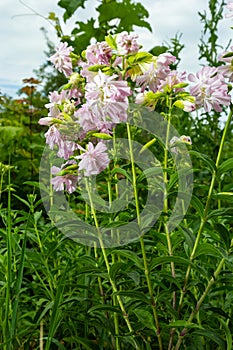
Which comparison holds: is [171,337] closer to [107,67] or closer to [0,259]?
[0,259]

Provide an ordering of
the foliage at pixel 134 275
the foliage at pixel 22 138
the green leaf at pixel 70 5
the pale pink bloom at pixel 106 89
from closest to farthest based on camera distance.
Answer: the pale pink bloom at pixel 106 89
the foliage at pixel 134 275
the green leaf at pixel 70 5
the foliage at pixel 22 138

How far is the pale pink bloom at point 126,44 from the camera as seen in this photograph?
A: 1.10m

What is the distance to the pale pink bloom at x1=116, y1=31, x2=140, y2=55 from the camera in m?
1.10

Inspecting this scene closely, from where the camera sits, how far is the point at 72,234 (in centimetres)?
126

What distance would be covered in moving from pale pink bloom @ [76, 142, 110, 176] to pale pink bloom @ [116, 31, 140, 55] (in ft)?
0.68

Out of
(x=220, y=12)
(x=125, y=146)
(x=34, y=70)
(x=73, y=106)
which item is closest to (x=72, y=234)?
(x=73, y=106)

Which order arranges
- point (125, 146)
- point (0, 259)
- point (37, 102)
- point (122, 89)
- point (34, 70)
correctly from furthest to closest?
point (34, 70), point (37, 102), point (125, 146), point (0, 259), point (122, 89)

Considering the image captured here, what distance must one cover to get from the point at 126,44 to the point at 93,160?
0.26 m

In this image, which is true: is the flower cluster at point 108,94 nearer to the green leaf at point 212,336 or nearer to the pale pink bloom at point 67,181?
the pale pink bloom at point 67,181

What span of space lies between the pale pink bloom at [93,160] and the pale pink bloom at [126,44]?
21cm

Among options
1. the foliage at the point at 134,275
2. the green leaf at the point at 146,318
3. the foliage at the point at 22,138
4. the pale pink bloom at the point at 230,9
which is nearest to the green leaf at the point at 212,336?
the foliage at the point at 134,275

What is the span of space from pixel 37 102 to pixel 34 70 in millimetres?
4842

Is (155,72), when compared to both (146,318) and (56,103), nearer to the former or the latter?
(56,103)

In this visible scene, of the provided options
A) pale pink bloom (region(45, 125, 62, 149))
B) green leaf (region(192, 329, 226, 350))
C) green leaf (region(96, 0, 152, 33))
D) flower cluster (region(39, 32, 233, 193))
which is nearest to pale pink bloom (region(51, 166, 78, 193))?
flower cluster (region(39, 32, 233, 193))
